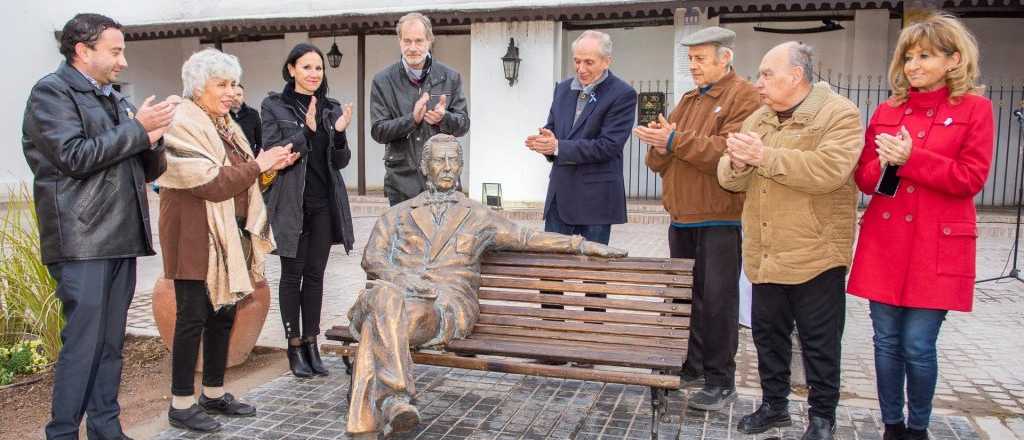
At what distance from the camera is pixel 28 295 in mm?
4988

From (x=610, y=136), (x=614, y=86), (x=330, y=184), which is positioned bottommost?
(x=330, y=184)

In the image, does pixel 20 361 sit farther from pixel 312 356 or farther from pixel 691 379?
pixel 691 379

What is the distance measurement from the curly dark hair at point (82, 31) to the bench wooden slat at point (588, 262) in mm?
2257

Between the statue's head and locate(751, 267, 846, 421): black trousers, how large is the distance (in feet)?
5.58

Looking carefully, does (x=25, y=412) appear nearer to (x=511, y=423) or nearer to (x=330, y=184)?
(x=330, y=184)

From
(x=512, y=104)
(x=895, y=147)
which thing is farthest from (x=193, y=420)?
(x=512, y=104)

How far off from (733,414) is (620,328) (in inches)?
31.7

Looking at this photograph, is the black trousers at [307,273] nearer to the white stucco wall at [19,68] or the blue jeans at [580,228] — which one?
the blue jeans at [580,228]

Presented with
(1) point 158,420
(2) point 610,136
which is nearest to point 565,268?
(2) point 610,136

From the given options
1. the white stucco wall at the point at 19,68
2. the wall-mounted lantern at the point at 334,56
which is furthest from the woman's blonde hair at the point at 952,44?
the white stucco wall at the point at 19,68

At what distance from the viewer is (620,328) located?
4145 millimetres

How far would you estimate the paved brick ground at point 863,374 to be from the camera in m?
4.18

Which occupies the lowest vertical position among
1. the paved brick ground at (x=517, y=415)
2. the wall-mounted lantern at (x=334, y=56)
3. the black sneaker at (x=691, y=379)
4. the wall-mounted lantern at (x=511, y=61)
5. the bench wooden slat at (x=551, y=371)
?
the paved brick ground at (x=517, y=415)

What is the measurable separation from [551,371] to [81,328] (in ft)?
6.88
